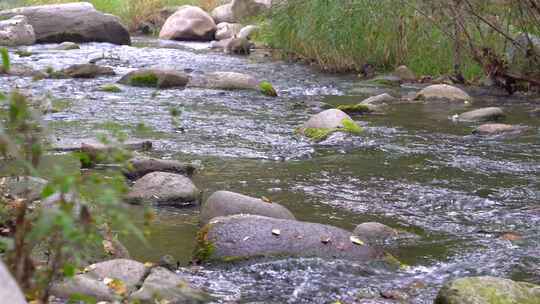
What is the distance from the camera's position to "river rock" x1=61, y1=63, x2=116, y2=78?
10.8 meters

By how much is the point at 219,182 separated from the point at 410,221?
138 centimetres

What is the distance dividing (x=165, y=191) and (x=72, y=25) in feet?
37.0

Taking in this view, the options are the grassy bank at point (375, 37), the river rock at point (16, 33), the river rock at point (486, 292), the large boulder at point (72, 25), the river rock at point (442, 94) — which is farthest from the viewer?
the large boulder at point (72, 25)

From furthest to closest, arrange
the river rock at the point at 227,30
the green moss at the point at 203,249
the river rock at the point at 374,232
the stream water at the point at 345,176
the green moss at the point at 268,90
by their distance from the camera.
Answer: the river rock at the point at 227,30 < the green moss at the point at 268,90 < the river rock at the point at 374,232 < the green moss at the point at 203,249 < the stream water at the point at 345,176

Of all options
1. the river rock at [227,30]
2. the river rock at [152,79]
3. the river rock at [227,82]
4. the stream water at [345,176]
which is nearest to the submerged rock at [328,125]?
the stream water at [345,176]

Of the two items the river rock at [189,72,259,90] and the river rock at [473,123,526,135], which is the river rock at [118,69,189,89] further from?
the river rock at [473,123,526,135]

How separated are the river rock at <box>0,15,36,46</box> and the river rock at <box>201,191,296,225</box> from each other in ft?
35.1

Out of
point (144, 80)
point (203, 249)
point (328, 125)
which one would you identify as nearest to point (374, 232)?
point (203, 249)

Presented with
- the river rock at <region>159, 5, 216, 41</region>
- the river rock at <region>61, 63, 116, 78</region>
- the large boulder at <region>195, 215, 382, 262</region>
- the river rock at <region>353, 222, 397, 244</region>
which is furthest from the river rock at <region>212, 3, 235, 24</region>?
the large boulder at <region>195, 215, 382, 262</region>

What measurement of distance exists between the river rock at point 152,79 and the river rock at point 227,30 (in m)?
7.23

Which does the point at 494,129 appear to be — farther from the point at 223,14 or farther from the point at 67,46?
the point at 223,14

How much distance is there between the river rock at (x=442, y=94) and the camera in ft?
31.8

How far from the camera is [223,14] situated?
2070cm

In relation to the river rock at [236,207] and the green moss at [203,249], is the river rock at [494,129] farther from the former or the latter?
the green moss at [203,249]
